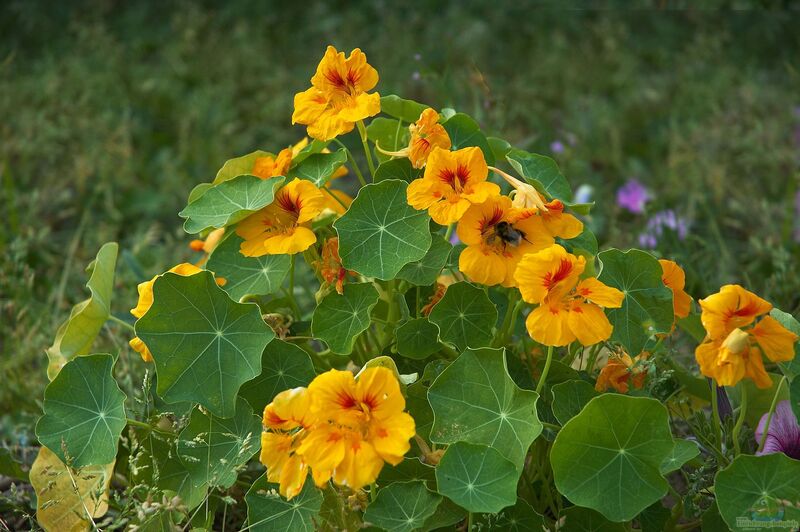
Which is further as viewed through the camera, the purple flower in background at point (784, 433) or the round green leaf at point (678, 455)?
the purple flower in background at point (784, 433)

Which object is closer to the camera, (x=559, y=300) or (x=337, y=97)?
(x=559, y=300)

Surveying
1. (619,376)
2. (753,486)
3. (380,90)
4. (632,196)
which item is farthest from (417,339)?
(380,90)

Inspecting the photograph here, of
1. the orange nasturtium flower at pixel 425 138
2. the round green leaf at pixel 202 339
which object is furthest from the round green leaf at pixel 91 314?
the orange nasturtium flower at pixel 425 138

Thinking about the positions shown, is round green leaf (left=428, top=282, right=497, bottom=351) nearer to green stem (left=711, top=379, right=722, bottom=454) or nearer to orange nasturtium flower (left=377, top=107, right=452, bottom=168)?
orange nasturtium flower (left=377, top=107, right=452, bottom=168)

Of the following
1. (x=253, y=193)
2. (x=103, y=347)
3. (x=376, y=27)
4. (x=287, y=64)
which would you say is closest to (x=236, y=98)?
(x=287, y=64)

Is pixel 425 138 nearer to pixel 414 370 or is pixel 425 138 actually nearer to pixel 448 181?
pixel 448 181

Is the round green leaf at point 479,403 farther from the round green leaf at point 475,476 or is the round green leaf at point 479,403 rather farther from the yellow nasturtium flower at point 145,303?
the yellow nasturtium flower at point 145,303

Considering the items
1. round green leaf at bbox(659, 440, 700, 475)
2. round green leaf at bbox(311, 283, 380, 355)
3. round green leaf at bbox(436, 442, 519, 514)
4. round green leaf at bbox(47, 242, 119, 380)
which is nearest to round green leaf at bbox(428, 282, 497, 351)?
round green leaf at bbox(311, 283, 380, 355)
